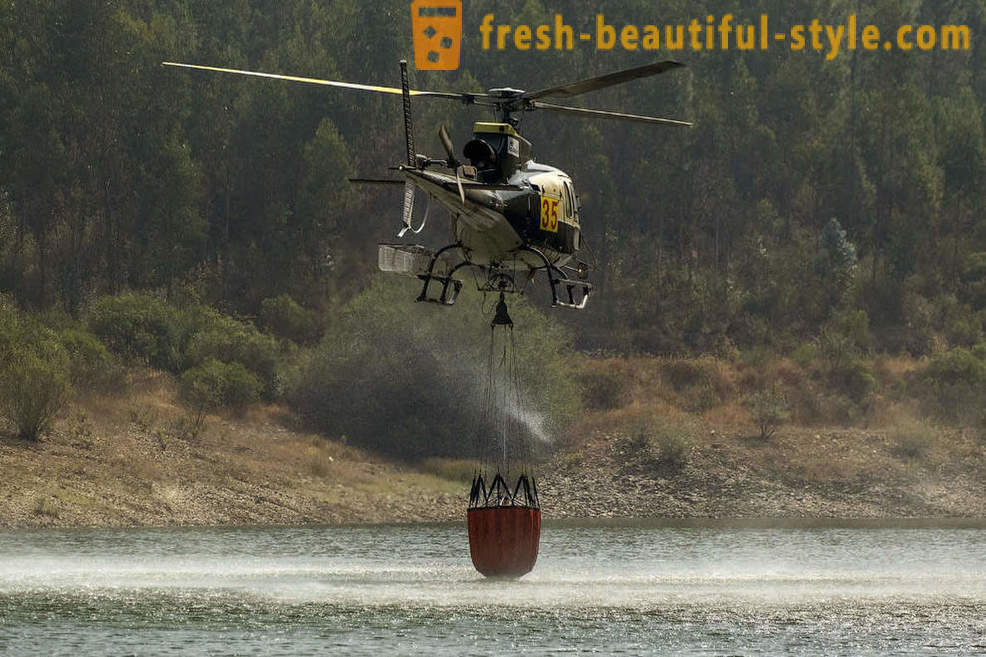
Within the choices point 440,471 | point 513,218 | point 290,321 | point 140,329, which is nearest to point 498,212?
point 513,218

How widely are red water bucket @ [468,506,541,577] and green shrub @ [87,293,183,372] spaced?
181 feet

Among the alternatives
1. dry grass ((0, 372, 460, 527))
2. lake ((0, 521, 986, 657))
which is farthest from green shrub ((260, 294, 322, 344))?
lake ((0, 521, 986, 657))

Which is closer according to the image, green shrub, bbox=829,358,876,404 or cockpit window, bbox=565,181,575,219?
cockpit window, bbox=565,181,575,219

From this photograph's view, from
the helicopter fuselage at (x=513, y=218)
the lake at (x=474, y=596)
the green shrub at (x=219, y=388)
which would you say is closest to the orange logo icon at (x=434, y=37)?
the green shrub at (x=219, y=388)

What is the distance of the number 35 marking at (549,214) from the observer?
40.3 m

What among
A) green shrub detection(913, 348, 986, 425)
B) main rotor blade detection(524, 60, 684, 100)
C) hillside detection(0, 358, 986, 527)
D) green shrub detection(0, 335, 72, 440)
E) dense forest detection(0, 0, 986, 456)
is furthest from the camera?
dense forest detection(0, 0, 986, 456)

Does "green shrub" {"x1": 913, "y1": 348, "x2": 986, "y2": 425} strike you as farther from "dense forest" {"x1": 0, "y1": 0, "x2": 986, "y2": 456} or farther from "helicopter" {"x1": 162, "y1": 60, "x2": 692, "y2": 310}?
"helicopter" {"x1": 162, "y1": 60, "x2": 692, "y2": 310}

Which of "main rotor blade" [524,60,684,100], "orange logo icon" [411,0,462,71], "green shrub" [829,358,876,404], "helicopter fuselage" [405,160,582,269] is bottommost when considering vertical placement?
"green shrub" [829,358,876,404]

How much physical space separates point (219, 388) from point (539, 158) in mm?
33812

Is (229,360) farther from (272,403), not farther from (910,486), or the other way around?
(910,486)

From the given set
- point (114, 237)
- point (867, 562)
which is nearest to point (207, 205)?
point (114, 237)

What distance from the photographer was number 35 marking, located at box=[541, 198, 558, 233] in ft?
132

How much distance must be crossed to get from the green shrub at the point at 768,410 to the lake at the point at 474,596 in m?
25.4

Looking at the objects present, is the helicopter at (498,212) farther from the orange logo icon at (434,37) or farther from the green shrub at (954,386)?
the orange logo icon at (434,37)
